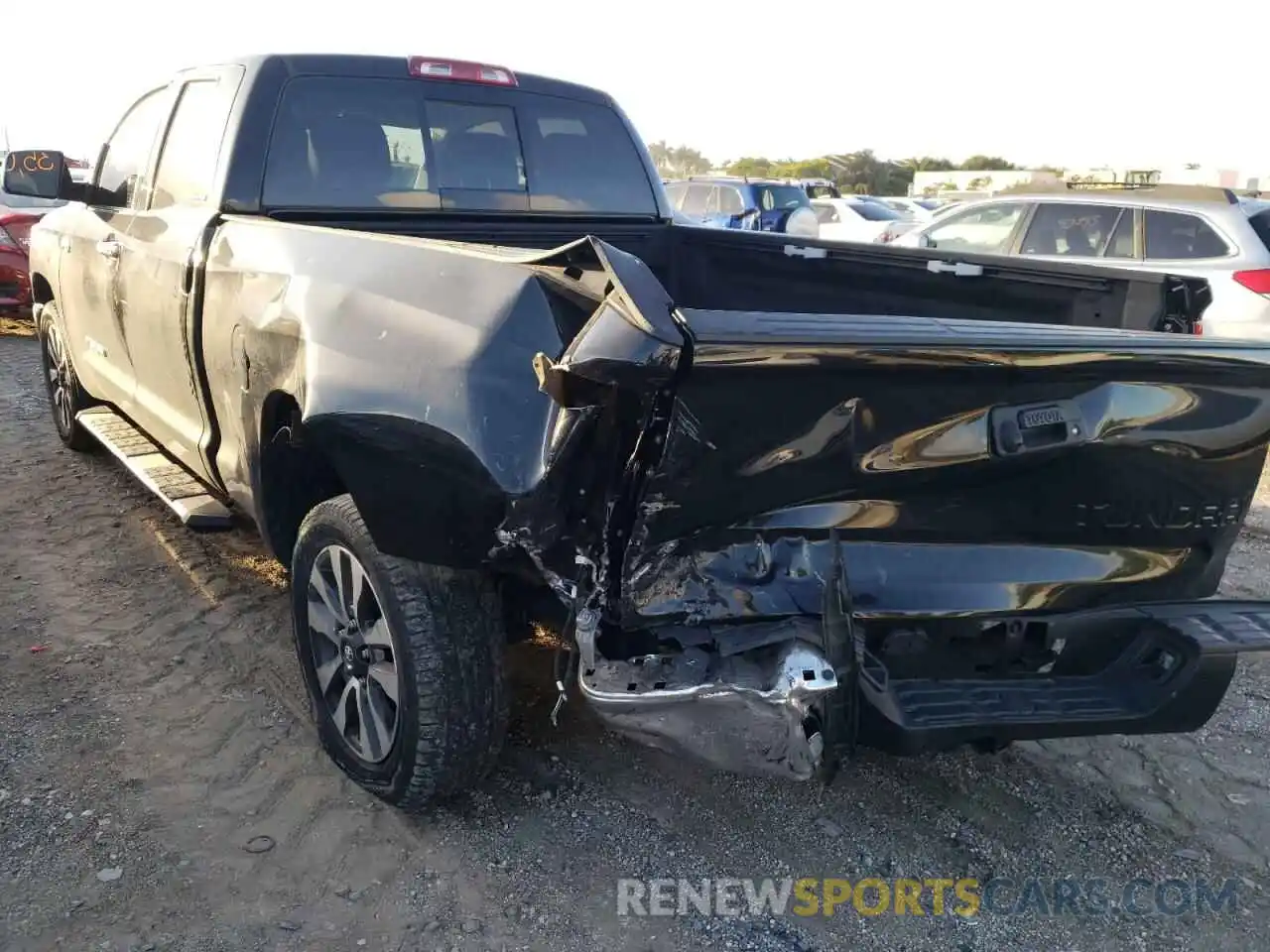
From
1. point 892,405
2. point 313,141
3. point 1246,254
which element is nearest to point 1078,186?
point 1246,254

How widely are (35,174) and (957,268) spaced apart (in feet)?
12.3

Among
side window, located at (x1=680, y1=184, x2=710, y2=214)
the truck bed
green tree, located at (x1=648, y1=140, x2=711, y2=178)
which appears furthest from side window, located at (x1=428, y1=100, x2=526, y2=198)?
green tree, located at (x1=648, y1=140, x2=711, y2=178)

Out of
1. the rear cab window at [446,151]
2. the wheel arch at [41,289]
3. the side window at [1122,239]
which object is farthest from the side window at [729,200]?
the rear cab window at [446,151]

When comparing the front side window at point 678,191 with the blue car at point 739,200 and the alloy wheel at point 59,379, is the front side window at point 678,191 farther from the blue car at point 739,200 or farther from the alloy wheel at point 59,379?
the alloy wheel at point 59,379

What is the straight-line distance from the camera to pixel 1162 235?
783 cm

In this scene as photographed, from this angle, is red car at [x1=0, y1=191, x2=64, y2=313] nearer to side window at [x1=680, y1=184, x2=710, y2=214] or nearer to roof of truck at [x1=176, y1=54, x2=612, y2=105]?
roof of truck at [x1=176, y1=54, x2=612, y2=105]

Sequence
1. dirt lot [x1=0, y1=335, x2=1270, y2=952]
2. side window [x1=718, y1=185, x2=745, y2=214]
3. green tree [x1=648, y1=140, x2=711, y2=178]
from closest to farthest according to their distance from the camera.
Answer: dirt lot [x1=0, y1=335, x2=1270, y2=952]
side window [x1=718, y1=185, x2=745, y2=214]
green tree [x1=648, y1=140, x2=711, y2=178]

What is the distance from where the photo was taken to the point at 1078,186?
29.4 ft

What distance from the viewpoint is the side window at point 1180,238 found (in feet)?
24.5

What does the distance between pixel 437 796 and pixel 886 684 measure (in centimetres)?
121

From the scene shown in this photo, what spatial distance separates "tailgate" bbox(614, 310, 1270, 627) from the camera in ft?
6.63

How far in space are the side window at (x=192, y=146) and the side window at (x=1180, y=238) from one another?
680 centimetres

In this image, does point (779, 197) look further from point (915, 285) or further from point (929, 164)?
point (929, 164)

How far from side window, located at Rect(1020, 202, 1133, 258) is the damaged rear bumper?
665cm
